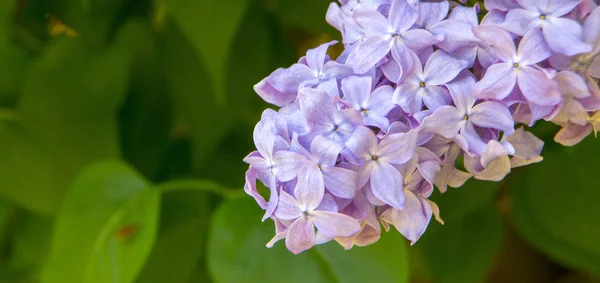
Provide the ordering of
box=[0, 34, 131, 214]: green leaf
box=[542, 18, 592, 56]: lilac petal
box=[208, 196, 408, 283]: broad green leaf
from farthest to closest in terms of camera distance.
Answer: box=[0, 34, 131, 214]: green leaf
box=[208, 196, 408, 283]: broad green leaf
box=[542, 18, 592, 56]: lilac petal

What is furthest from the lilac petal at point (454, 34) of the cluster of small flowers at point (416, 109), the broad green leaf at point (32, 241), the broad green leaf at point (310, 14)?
the broad green leaf at point (32, 241)

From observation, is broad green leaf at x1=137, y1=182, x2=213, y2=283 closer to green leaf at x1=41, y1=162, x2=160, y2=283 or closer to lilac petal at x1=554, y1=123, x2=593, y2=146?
green leaf at x1=41, y1=162, x2=160, y2=283

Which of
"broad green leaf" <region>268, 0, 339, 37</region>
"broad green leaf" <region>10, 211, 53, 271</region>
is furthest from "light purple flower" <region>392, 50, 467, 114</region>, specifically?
"broad green leaf" <region>10, 211, 53, 271</region>

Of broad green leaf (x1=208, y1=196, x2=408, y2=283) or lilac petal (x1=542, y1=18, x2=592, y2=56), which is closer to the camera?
lilac petal (x1=542, y1=18, x2=592, y2=56)

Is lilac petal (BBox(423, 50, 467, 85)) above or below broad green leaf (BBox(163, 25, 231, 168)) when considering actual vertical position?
above

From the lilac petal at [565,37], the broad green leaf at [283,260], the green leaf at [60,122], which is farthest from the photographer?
the green leaf at [60,122]

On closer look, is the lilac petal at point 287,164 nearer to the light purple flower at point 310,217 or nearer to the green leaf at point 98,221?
the light purple flower at point 310,217
